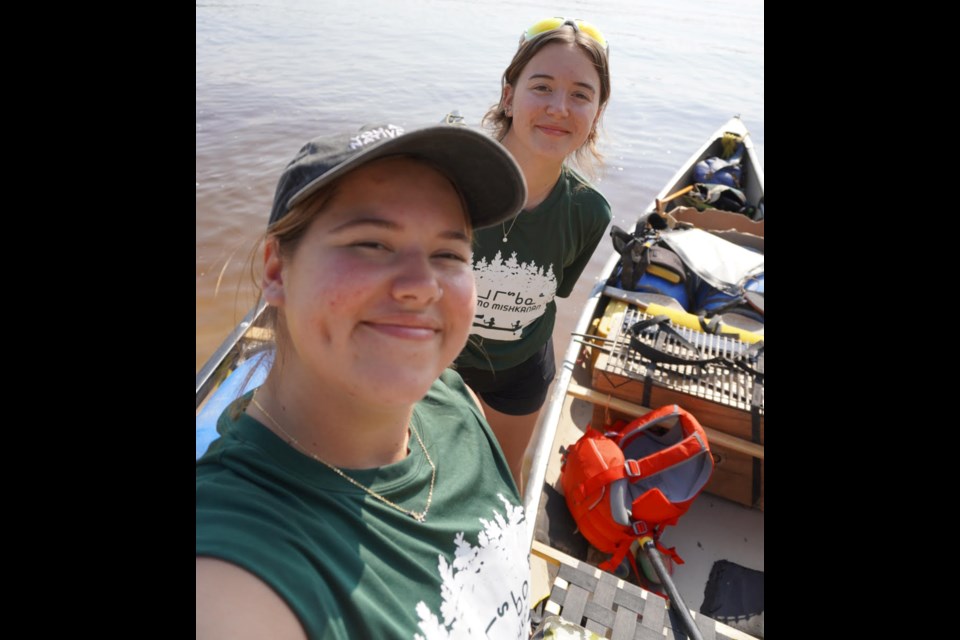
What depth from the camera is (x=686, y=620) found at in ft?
6.28

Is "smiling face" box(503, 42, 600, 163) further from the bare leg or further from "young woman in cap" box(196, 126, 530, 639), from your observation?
the bare leg

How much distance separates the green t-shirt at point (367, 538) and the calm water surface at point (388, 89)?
0.56 m

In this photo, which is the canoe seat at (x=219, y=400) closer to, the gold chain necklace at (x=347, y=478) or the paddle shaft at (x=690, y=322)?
the gold chain necklace at (x=347, y=478)

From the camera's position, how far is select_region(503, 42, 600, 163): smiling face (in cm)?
184

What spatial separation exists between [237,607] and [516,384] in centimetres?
173

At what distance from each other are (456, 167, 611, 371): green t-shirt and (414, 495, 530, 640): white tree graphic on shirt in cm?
88

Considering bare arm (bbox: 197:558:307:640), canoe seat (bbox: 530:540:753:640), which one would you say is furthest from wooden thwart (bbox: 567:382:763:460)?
bare arm (bbox: 197:558:307:640)

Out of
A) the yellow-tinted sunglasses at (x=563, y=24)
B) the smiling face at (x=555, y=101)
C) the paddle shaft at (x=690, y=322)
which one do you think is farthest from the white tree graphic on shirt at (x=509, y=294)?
the paddle shaft at (x=690, y=322)

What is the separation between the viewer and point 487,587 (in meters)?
0.99

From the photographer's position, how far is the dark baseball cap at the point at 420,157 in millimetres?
817
